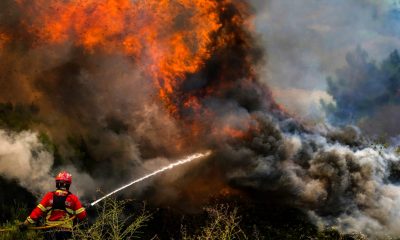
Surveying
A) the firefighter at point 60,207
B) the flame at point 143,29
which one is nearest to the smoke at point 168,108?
the flame at point 143,29

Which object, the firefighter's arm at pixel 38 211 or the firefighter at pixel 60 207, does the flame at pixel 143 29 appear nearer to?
the firefighter at pixel 60 207

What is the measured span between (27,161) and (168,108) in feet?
22.9

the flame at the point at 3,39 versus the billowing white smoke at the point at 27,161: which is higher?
the flame at the point at 3,39

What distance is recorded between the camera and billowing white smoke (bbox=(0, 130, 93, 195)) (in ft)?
52.4

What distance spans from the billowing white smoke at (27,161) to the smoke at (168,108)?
2.1 inches

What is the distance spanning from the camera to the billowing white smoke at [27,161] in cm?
1598

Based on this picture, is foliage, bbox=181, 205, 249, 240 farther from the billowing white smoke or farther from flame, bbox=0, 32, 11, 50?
flame, bbox=0, 32, 11, 50

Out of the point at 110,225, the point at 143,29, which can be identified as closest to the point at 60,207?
the point at 110,225

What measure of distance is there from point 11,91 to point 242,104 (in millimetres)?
11204

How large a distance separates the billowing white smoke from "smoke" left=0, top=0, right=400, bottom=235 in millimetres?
53

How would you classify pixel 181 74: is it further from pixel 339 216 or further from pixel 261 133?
pixel 339 216

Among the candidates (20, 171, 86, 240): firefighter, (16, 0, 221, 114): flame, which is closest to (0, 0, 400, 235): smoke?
(16, 0, 221, 114): flame

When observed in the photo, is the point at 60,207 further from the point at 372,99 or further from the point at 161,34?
the point at 372,99

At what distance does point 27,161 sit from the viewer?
16484mm
